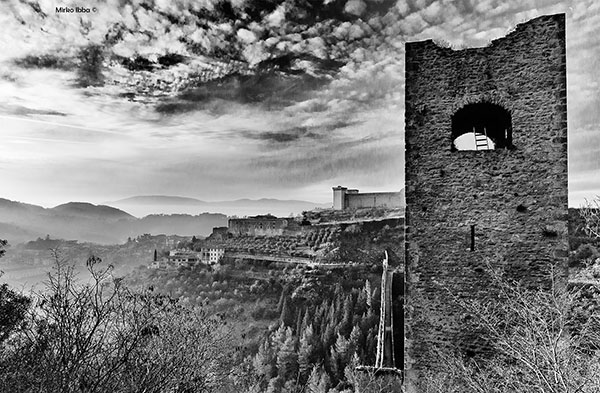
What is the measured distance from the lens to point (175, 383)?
18.0ft

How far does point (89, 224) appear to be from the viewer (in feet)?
163


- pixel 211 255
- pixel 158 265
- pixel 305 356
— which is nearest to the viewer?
pixel 305 356

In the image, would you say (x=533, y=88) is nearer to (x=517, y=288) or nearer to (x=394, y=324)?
(x=517, y=288)

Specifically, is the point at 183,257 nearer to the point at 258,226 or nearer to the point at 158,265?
the point at 158,265

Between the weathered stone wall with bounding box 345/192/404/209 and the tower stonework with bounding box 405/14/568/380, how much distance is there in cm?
3579

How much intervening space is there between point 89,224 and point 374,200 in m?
33.5

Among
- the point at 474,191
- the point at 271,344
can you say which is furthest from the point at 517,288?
the point at 271,344

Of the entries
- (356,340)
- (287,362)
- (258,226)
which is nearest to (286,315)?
(287,362)

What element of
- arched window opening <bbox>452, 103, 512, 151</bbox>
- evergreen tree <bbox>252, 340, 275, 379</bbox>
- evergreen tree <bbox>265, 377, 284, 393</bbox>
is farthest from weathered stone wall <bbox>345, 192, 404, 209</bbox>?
arched window opening <bbox>452, 103, 512, 151</bbox>

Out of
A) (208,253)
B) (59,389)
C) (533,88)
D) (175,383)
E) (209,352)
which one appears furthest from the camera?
(208,253)

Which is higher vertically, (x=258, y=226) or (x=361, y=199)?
(x=361, y=199)

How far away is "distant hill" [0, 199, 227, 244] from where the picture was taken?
37319 mm

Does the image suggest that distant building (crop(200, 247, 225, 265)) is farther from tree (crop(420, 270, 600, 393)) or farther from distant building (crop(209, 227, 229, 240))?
tree (crop(420, 270, 600, 393))

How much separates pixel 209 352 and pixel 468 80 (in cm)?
709
